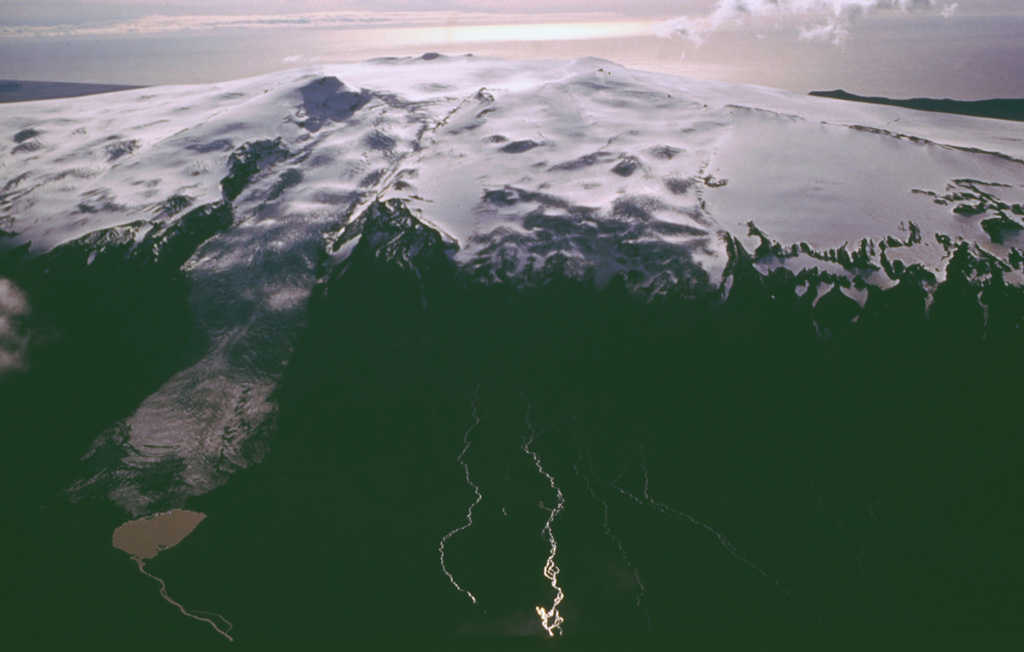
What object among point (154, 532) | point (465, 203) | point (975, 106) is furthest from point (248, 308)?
point (975, 106)

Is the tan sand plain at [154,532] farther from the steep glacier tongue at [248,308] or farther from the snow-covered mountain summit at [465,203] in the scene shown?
the snow-covered mountain summit at [465,203]

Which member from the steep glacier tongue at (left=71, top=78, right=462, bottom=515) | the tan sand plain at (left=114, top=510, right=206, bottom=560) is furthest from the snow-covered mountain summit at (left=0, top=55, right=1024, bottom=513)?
the tan sand plain at (left=114, top=510, right=206, bottom=560)

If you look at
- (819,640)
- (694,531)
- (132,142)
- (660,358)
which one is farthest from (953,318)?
(132,142)

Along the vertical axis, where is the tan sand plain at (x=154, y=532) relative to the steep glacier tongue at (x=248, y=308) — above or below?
below

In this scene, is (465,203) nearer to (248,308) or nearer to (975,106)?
(248,308)

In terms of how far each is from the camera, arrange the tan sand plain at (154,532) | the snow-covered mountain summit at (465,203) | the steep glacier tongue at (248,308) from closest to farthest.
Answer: the tan sand plain at (154,532), the steep glacier tongue at (248,308), the snow-covered mountain summit at (465,203)

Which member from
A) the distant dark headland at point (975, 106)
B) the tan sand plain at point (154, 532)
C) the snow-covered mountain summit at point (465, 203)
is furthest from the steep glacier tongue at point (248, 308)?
the distant dark headland at point (975, 106)

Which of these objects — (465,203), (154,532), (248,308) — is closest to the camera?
(154,532)

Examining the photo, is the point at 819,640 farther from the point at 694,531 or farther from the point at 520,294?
the point at 520,294
